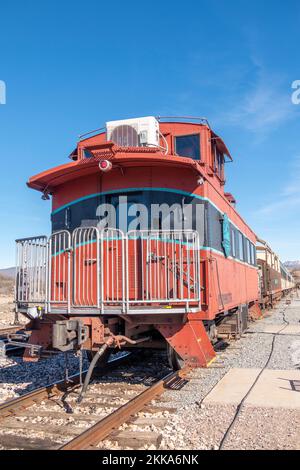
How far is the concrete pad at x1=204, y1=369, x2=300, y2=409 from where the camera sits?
5.47 meters

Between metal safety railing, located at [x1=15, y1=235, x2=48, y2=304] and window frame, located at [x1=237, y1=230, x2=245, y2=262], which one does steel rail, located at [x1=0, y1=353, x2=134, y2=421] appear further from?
window frame, located at [x1=237, y1=230, x2=245, y2=262]

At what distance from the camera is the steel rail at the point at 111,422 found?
400cm

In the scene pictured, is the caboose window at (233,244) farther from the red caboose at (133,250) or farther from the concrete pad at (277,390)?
the concrete pad at (277,390)

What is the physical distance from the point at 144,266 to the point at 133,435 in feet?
8.73

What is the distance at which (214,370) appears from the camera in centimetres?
759

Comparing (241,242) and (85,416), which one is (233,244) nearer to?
(241,242)

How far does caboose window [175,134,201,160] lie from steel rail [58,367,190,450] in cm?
390

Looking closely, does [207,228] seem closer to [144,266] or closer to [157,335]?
[144,266]

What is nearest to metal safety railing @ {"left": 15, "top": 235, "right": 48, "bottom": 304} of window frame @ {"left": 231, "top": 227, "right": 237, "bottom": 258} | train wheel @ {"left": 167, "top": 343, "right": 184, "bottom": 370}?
train wheel @ {"left": 167, "top": 343, "right": 184, "bottom": 370}

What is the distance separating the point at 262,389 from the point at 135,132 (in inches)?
179

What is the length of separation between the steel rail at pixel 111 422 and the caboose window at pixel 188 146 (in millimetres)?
3903

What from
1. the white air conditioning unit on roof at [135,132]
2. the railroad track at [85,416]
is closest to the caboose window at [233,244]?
the white air conditioning unit on roof at [135,132]

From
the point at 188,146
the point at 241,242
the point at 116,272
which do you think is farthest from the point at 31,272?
the point at 241,242
